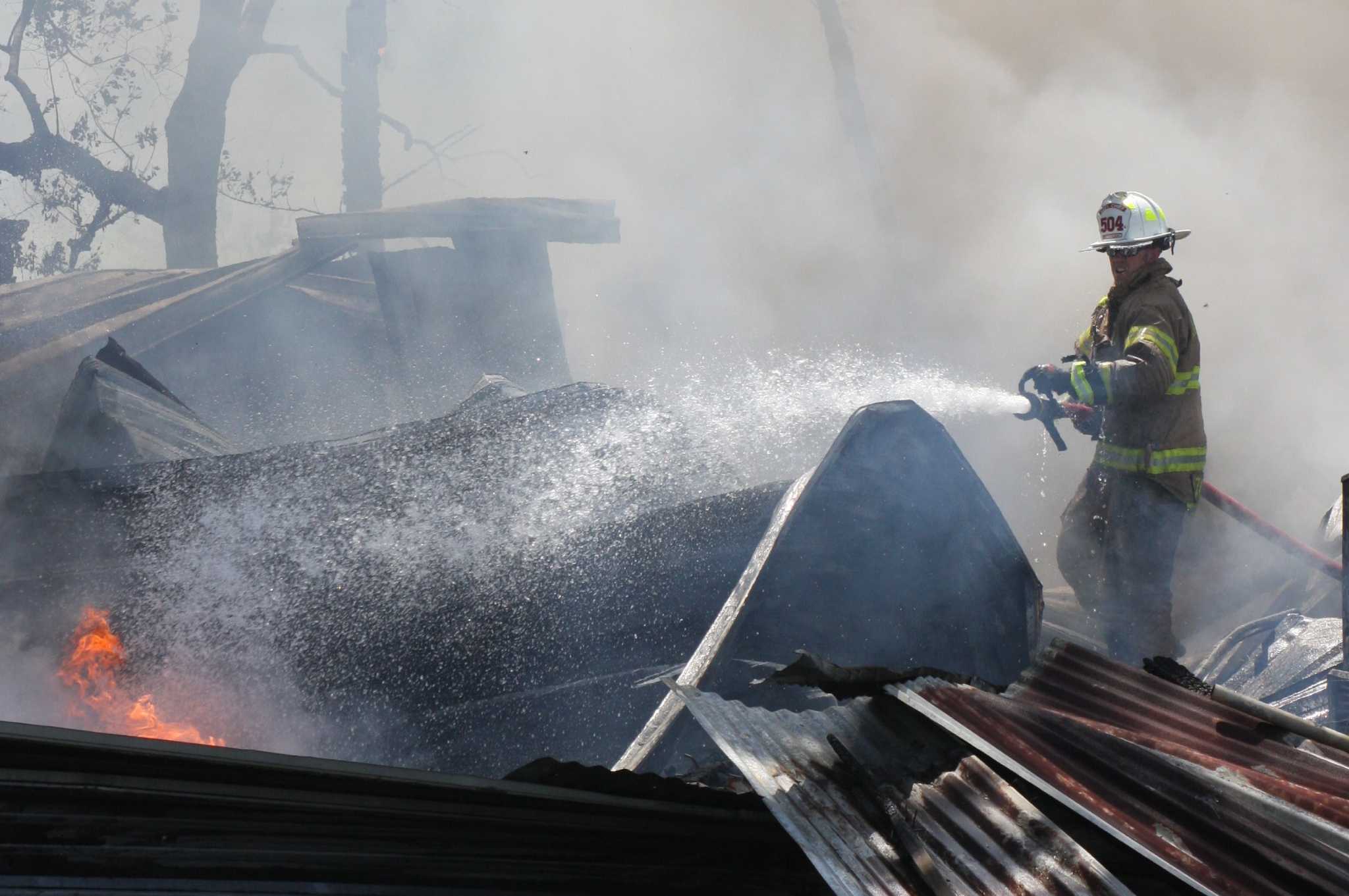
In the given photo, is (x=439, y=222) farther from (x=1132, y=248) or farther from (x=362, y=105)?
(x=362, y=105)

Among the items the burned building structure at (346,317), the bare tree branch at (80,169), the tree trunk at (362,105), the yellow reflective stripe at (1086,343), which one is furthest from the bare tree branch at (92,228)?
the yellow reflective stripe at (1086,343)

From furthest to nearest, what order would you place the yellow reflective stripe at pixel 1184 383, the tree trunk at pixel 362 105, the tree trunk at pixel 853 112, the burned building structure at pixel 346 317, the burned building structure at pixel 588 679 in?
the tree trunk at pixel 362 105, the tree trunk at pixel 853 112, the burned building structure at pixel 346 317, the yellow reflective stripe at pixel 1184 383, the burned building structure at pixel 588 679

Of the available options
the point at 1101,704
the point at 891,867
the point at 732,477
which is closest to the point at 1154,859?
the point at 891,867

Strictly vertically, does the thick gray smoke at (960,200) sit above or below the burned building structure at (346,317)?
above

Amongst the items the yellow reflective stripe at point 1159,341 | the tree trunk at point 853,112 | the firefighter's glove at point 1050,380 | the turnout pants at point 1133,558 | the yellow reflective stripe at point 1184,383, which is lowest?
the turnout pants at point 1133,558

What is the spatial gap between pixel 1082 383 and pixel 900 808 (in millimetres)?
2502

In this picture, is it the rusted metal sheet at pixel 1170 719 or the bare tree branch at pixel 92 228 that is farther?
the bare tree branch at pixel 92 228

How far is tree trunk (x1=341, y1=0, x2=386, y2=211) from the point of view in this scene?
1466cm

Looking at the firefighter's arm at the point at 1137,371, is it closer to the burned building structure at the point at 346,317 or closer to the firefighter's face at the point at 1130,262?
the firefighter's face at the point at 1130,262

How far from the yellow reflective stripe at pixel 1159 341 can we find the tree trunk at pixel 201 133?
41.5 feet

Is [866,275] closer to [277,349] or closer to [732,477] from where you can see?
[277,349]

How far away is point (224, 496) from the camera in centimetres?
358

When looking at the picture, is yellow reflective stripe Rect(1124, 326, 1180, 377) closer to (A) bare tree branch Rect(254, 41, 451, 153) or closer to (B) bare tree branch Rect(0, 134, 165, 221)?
(B) bare tree branch Rect(0, 134, 165, 221)

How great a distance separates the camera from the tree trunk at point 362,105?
577 inches
